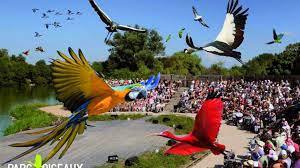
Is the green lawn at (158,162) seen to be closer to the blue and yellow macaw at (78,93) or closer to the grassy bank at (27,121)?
the grassy bank at (27,121)

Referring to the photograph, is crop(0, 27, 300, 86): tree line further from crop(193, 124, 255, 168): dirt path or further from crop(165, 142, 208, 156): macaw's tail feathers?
crop(165, 142, 208, 156): macaw's tail feathers

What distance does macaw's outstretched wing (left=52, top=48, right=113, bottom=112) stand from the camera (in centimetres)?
323

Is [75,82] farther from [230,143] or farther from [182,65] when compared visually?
[182,65]

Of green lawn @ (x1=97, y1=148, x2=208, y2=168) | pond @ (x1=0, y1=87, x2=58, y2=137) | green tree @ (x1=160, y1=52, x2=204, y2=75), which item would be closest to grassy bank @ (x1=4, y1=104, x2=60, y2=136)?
pond @ (x1=0, y1=87, x2=58, y2=137)

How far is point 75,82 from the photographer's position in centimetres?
328

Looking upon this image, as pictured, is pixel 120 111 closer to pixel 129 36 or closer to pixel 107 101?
pixel 129 36

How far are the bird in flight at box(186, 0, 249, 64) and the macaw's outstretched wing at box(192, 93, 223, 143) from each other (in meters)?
0.36

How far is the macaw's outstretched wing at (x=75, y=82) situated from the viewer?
323 centimetres

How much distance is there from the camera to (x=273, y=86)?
82.9 feet

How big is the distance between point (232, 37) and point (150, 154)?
14.2 m

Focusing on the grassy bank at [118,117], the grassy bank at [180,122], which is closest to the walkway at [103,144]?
the grassy bank at [180,122]

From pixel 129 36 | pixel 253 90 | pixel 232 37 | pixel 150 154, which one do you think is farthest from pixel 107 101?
pixel 253 90

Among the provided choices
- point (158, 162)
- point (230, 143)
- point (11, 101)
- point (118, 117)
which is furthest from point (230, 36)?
Answer: point (11, 101)

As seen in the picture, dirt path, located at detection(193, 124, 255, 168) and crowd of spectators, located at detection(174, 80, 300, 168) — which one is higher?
crowd of spectators, located at detection(174, 80, 300, 168)
